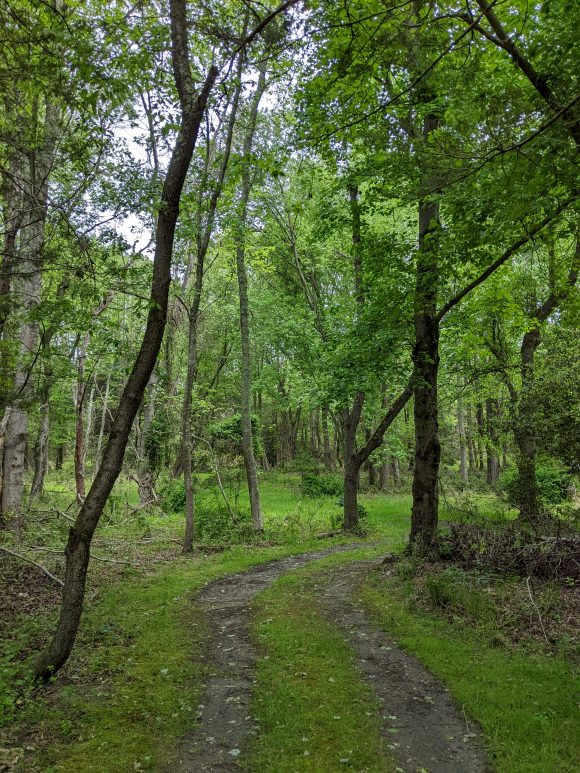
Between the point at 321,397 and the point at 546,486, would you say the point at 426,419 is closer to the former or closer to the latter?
the point at 321,397

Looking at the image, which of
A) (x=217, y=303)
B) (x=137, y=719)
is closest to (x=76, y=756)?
(x=137, y=719)

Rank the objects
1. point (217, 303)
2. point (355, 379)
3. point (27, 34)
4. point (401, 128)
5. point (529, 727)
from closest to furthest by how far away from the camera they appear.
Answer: point (529, 727), point (27, 34), point (401, 128), point (355, 379), point (217, 303)

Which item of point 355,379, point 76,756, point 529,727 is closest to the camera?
point 76,756

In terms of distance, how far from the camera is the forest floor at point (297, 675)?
174 inches

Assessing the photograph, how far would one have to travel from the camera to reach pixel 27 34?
6227 mm

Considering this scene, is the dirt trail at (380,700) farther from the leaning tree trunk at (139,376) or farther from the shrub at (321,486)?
the shrub at (321,486)

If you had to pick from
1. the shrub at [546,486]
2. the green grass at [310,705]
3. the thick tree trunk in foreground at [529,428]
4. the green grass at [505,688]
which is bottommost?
the green grass at [310,705]

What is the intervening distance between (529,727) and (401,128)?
10.9 metres

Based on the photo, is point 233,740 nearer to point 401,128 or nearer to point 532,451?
point 401,128

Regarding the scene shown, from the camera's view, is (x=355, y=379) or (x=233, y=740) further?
(x=355, y=379)

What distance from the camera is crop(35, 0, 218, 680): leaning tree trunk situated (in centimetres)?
561

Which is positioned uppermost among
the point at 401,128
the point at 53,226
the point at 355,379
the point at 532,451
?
the point at 401,128

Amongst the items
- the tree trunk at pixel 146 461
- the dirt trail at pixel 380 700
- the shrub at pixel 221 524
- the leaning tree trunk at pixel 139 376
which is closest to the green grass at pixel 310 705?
the dirt trail at pixel 380 700

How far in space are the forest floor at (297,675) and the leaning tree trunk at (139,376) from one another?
2.03 ft
